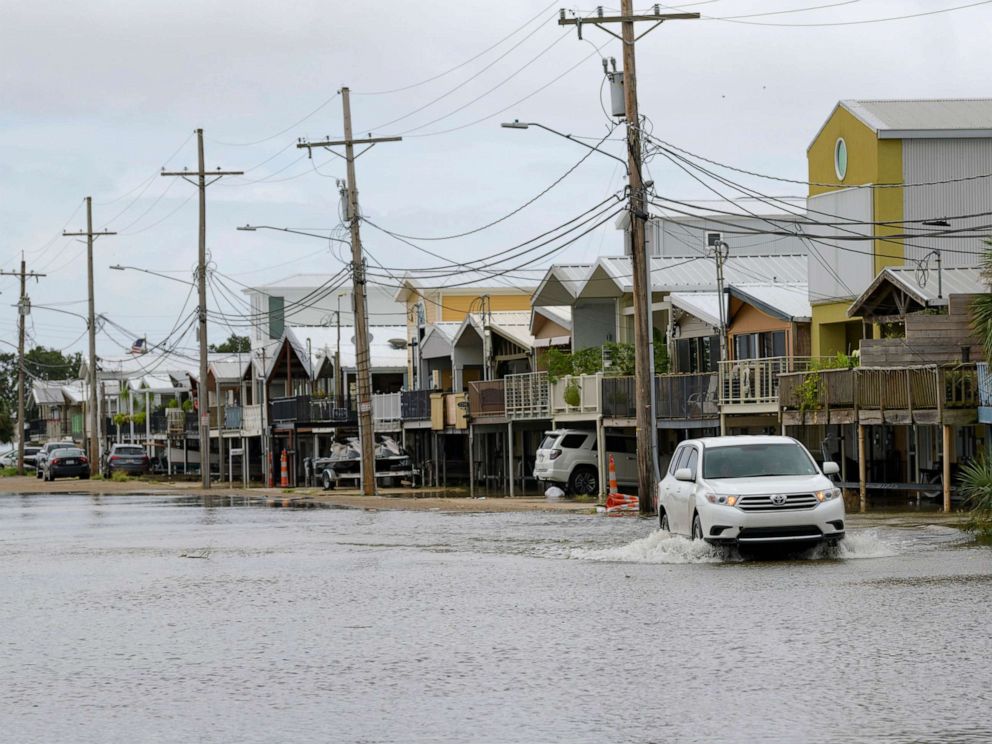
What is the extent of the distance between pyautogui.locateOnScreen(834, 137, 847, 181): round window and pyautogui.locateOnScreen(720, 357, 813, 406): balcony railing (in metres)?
5.37

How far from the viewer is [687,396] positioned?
4469 centimetres

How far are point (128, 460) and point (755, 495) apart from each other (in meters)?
66.5

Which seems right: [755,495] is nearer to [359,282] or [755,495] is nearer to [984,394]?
[984,394]

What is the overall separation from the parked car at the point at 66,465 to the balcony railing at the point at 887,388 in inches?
1800

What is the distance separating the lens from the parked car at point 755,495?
774 inches

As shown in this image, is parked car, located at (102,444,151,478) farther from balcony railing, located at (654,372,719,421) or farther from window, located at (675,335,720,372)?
balcony railing, located at (654,372,719,421)

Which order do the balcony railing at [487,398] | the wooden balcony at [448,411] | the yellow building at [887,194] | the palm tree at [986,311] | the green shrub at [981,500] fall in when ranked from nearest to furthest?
the green shrub at [981,500] < the palm tree at [986,311] < the yellow building at [887,194] < the balcony railing at [487,398] < the wooden balcony at [448,411]

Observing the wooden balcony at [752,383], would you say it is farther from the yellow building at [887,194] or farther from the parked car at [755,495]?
the parked car at [755,495]

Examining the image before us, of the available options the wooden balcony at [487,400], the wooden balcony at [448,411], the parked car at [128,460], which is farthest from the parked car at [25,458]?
the wooden balcony at [487,400]


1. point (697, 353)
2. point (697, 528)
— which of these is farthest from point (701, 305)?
point (697, 528)

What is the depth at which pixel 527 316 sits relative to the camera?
209 feet

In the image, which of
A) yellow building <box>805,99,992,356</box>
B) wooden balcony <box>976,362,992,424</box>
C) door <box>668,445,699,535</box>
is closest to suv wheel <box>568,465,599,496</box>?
yellow building <box>805,99,992,356</box>

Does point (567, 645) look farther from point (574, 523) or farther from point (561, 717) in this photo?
point (574, 523)

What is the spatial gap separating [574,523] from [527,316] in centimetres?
3300
